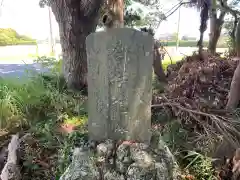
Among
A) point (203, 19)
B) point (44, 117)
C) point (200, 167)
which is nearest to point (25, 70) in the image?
point (44, 117)

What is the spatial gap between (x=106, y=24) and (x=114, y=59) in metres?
0.27

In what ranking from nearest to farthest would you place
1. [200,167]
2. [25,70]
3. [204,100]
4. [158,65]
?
1. [200,167]
2. [204,100]
3. [25,70]
4. [158,65]

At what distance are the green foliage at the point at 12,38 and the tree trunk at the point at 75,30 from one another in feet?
31.7

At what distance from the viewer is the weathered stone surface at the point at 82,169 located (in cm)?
158

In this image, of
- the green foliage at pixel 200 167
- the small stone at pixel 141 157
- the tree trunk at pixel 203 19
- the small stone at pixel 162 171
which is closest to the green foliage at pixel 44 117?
the small stone at pixel 141 157

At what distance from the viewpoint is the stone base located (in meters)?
1.58

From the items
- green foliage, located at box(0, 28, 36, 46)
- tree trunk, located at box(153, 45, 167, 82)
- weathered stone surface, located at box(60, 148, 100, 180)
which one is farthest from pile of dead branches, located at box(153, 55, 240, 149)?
green foliage, located at box(0, 28, 36, 46)

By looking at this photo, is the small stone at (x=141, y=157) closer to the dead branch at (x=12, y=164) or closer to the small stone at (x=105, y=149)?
the small stone at (x=105, y=149)

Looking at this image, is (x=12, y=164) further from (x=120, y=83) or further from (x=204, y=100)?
(x=204, y=100)

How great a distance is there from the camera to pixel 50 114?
3127 mm

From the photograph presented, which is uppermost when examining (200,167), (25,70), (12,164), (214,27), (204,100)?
(214,27)

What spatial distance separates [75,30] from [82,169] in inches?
114

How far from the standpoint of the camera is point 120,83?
1.68 m

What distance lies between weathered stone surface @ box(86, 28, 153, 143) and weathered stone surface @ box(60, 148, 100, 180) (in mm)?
203
